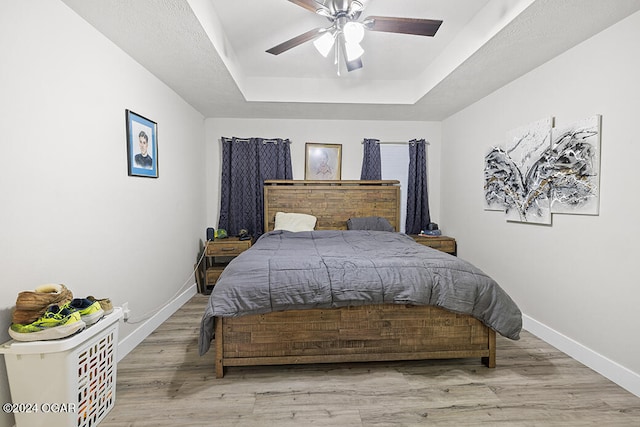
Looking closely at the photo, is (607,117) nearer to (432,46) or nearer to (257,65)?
(432,46)

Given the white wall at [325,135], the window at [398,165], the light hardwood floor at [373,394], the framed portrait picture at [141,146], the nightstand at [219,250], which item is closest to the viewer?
the light hardwood floor at [373,394]

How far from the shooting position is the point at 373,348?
1.99 meters

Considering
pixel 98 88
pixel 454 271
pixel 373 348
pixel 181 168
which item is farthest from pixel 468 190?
pixel 98 88

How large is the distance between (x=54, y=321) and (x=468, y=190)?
3.86 meters

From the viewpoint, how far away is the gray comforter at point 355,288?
1.87m

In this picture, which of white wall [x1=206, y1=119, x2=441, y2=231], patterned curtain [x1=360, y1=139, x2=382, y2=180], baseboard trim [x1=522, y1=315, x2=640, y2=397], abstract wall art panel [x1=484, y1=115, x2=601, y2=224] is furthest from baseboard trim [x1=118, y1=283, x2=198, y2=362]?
abstract wall art panel [x1=484, y1=115, x2=601, y2=224]

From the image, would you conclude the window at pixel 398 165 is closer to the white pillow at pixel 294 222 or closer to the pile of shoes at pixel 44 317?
the white pillow at pixel 294 222

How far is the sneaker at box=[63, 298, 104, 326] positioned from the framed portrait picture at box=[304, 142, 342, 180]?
3053 mm

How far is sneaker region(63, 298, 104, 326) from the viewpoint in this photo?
58.2 inches

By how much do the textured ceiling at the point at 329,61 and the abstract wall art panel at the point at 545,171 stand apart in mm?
617

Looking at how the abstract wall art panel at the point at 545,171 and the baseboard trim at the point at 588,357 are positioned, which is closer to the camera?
the baseboard trim at the point at 588,357

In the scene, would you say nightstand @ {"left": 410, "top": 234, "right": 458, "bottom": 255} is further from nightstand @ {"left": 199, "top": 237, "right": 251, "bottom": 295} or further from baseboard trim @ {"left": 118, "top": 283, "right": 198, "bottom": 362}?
baseboard trim @ {"left": 118, "top": 283, "right": 198, "bottom": 362}

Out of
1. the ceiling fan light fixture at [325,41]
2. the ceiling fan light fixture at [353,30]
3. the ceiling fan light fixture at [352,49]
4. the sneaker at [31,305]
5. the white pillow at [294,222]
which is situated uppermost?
the ceiling fan light fixture at [325,41]

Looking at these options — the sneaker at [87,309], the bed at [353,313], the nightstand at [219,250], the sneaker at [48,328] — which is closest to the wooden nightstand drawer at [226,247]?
the nightstand at [219,250]
